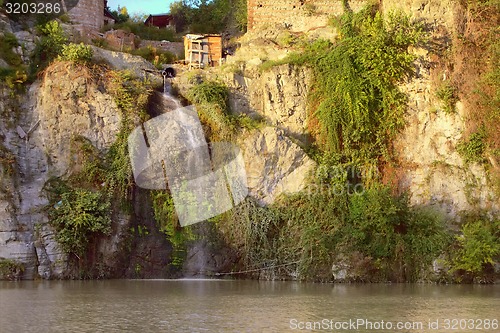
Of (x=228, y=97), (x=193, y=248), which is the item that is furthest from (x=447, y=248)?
(x=228, y=97)

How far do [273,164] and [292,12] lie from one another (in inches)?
324

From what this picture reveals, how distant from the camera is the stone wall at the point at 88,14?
3262 centimetres

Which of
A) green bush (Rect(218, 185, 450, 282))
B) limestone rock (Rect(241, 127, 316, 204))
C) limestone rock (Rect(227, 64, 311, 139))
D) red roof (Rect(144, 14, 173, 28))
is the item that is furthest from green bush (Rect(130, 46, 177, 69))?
red roof (Rect(144, 14, 173, 28))

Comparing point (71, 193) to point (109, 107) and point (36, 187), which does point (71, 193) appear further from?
point (109, 107)

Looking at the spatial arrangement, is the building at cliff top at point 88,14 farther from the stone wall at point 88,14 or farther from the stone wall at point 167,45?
the stone wall at point 167,45

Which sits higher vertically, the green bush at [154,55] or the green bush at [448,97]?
the green bush at [154,55]

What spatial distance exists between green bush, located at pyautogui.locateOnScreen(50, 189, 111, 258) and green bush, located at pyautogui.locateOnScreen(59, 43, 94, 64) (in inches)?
213

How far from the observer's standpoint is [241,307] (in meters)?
16.6

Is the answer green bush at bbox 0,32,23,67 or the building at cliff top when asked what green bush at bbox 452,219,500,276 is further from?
the building at cliff top

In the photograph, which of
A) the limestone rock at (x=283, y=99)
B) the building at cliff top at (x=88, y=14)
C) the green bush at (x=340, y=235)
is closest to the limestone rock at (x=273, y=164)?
the green bush at (x=340, y=235)

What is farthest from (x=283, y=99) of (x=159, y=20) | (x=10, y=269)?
(x=159, y=20)

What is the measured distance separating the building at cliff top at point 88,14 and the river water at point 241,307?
1386 centimetres

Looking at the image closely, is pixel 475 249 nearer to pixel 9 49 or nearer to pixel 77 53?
pixel 77 53

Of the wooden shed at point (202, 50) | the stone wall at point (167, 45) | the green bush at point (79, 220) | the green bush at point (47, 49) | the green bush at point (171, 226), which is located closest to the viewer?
the green bush at point (79, 220)
